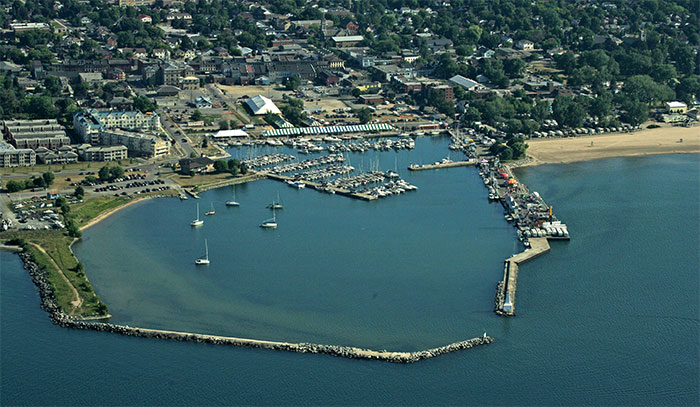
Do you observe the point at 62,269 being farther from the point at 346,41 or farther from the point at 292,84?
the point at 346,41

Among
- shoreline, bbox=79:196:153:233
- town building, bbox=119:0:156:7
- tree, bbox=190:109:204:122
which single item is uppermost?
town building, bbox=119:0:156:7

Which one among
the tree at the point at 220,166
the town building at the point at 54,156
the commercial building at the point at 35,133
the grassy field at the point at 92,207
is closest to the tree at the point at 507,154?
the tree at the point at 220,166

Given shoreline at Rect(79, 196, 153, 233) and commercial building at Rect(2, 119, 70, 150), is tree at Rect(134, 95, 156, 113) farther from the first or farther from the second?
shoreline at Rect(79, 196, 153, 233)

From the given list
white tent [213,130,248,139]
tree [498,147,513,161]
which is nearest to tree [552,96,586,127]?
tree [498,147,513,161]

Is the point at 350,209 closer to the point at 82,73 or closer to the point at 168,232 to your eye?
the point at 168,232

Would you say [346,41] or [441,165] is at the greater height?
[346,41]

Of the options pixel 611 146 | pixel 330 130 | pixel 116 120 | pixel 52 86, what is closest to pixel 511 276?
pixel 611 146

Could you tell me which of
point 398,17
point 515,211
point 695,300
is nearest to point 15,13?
point 398,17
